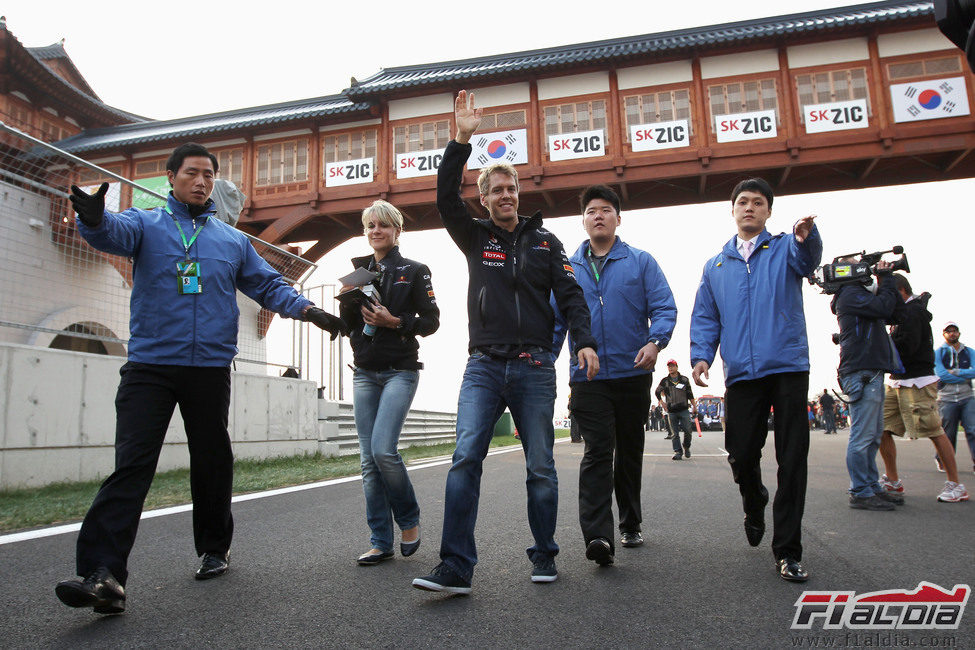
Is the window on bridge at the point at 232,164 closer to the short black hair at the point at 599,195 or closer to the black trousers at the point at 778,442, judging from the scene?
the short black hair at the point at 599,195

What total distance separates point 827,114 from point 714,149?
3.21m

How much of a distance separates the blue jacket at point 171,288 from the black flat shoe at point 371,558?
3.78 ft

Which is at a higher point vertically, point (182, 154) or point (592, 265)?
point (182, 154)

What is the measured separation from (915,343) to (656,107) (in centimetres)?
1513

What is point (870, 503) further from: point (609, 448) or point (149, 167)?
point (149, 167)

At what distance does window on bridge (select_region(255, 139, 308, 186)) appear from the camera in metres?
21.6

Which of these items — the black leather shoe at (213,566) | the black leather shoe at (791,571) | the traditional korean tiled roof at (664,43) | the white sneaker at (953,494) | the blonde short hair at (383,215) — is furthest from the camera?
the traditional korean tiled roof at (664,43)

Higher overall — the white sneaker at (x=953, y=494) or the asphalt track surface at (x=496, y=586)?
the asphalt track surface at (x=496, y=586)

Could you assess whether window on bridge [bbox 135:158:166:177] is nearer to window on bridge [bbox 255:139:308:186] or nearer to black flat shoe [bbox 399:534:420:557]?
window on bridge [bbox 255:139:308:186]

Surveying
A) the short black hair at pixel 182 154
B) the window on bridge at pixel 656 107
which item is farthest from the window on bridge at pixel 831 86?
the short black hair at pixel 182 154

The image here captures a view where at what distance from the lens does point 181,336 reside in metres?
3.02

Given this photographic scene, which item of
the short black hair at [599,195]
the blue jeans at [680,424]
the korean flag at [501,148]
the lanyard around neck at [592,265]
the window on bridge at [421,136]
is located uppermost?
the window on bridge at [421,136]

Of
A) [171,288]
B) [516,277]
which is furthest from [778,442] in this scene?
[171,288]

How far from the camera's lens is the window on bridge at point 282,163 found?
21578 millimetres
